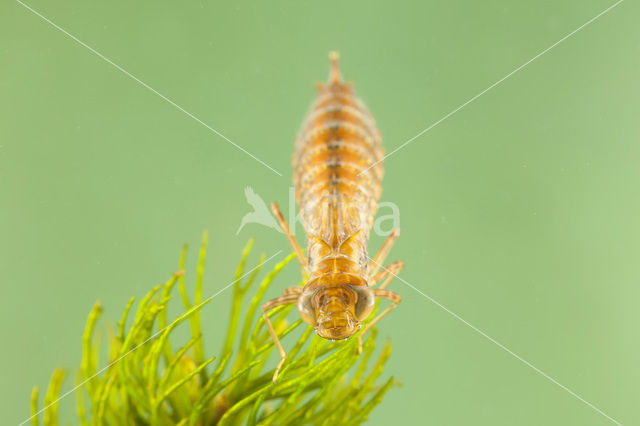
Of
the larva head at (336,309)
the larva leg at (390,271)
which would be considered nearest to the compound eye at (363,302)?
the larva head at (336,309)

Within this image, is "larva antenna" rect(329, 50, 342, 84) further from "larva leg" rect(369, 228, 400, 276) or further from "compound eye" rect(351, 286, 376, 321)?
"compound eye" rect(351, 286, 376, 321)

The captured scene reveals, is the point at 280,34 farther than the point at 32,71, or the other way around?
the point at 280,34

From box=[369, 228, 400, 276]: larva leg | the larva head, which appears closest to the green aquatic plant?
the larva head

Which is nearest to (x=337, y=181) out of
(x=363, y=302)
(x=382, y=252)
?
(x=382, y=252)

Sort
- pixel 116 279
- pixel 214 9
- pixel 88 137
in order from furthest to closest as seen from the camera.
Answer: pixel 214 9 → pixel 88 137 → pixel 116 279

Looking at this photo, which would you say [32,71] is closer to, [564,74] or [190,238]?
[190,238]

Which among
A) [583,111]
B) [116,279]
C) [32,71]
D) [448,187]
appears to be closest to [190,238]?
[116,279]

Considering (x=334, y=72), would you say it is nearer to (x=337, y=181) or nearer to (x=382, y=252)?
(x=337, y=181)

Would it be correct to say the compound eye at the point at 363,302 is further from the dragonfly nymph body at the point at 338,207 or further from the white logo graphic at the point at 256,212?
the white logo graphic at the point at 256,212

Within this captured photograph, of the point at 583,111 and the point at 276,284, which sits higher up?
the point at 583,111
